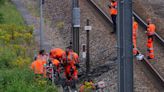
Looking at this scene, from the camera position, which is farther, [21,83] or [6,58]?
[6,58]

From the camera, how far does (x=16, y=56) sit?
797 inches

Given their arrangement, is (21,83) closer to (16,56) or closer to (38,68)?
(38,68)

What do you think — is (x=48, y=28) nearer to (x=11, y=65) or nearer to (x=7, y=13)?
(x=7, y=13)

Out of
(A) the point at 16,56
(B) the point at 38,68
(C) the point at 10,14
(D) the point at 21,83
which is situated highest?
(C) the point at 10,14

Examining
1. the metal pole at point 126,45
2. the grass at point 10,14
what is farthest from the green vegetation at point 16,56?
the metal pole at point 126,45

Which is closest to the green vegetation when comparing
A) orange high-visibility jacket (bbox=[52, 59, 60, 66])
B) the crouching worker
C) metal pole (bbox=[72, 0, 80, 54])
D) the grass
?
the grass

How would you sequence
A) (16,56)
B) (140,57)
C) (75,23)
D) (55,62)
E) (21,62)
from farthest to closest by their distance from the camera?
(75,23)
(140,57)
(16,56)
(21,62)
(55,62)

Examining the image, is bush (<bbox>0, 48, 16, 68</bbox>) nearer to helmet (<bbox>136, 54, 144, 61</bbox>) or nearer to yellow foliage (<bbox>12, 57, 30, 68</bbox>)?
yellow foliage (<bbox>12, 57, 30, 68</bbox>)

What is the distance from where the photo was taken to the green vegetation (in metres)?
15.4

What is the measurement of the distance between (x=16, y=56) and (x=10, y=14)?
29.3 feet

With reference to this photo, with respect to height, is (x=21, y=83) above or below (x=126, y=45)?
below

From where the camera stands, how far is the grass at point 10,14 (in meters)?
27.4

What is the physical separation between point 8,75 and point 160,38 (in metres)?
10.3

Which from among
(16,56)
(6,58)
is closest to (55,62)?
(6,58)
